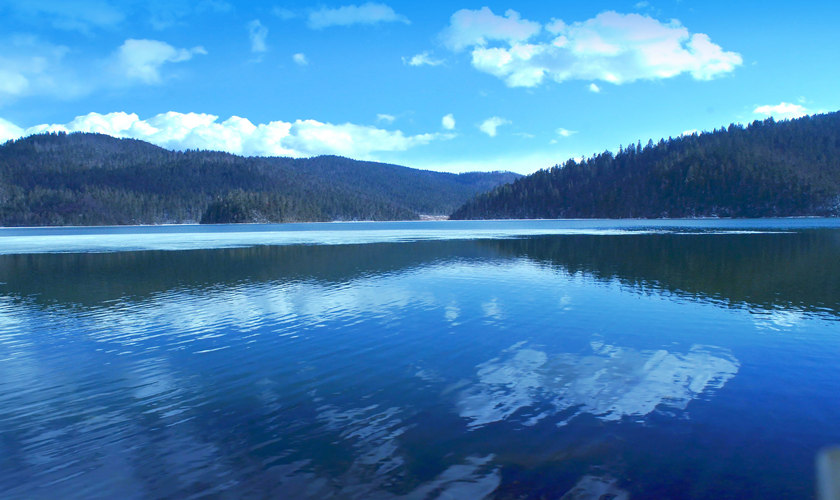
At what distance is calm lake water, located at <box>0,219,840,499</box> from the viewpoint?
422 inches

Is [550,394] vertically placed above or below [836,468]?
below

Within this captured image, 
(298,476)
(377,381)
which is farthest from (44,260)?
(298,476)

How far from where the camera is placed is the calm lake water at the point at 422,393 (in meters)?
10.7

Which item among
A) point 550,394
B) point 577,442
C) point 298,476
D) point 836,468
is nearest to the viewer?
point 836,468

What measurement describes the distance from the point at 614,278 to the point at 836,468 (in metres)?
38.6

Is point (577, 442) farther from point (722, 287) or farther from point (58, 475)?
point (722, 287)

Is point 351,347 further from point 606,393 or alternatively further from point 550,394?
point 606,393

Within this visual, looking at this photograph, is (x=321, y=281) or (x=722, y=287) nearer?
(x=722, y=287)

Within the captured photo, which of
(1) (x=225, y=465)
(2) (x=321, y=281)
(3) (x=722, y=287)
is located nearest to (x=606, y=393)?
(1) (x=225, y=465)

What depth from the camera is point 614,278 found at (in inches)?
1528

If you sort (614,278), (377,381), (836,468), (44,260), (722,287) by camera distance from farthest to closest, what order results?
(44,260) < (614,278) < (722,287) < (377,381) < (836,468)

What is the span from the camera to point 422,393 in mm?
15375

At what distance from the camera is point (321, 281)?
39.3m

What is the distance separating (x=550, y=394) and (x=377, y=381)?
5.29m
